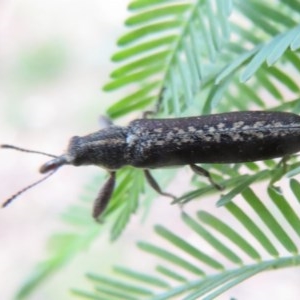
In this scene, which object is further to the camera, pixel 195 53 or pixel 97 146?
pixel 97 146

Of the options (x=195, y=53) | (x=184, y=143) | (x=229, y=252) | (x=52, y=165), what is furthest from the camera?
(x=52, y=165)

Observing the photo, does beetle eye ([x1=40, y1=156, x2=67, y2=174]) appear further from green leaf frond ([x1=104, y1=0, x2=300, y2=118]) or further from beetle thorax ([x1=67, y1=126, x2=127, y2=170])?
green leaf frond ([x1=104, y1=0, x2=300, y2=118])

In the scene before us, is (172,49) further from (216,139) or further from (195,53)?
(216,139)

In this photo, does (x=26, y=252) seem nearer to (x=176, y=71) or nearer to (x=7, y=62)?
(x=7, y=62)

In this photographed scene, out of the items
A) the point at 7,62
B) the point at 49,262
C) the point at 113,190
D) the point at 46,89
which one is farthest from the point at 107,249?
the point at 113,190

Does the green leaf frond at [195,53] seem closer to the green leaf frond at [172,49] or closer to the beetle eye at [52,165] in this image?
the green leaf frond at [172,49]

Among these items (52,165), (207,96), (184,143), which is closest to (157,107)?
(184,143)

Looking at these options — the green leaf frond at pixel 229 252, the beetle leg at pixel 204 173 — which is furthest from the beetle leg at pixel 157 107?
the green leaf frond at pixel 229 252
